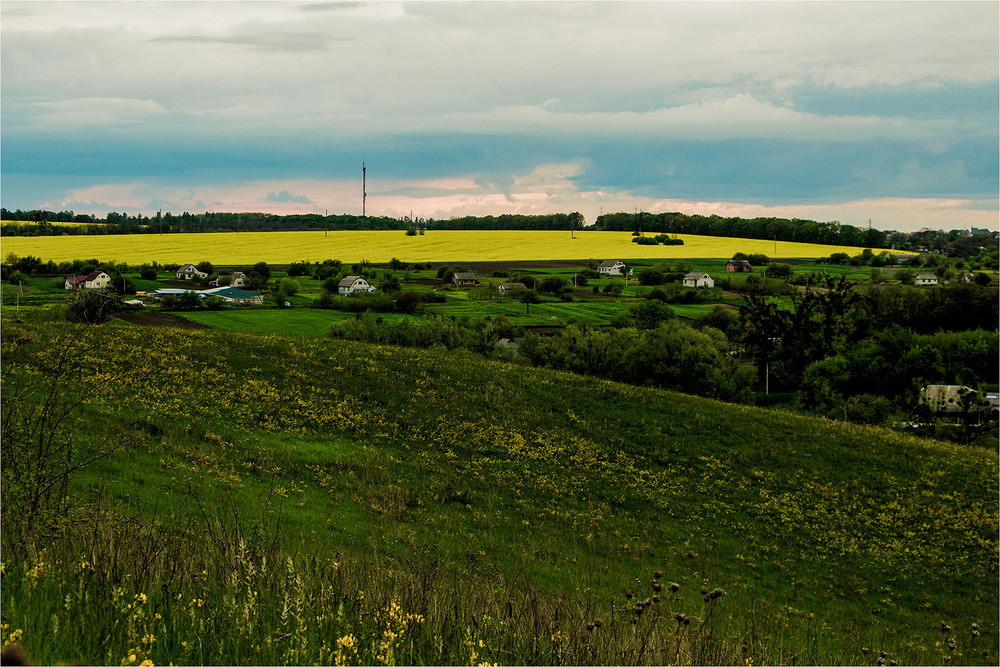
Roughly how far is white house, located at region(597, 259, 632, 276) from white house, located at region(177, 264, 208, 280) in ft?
208

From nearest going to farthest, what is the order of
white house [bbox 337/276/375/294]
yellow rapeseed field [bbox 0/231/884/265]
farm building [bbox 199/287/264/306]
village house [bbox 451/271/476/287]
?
farm building [bbox 199/287/264/306] < white house [bbox 337/276/375/294] < village house [bbox 451/271/476/287] < yellow rapeseed field [bbox 0/231/884/265]

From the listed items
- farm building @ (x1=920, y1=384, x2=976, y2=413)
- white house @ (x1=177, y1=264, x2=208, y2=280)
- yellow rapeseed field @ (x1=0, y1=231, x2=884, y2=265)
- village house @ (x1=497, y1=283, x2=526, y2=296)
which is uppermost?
yellow rapeseed field @ (x1=0, y1=231, x2=884, y2=265)

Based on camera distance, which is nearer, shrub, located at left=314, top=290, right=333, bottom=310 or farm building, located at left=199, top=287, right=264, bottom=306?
shrub, located at left=314, top=290, right=333, bottom=310

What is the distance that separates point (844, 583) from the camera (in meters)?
17.5

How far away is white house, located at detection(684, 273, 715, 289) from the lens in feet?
351

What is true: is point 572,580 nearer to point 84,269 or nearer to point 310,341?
point 310,341

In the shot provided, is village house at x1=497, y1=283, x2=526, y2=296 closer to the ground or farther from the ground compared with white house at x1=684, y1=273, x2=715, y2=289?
closer to the ground

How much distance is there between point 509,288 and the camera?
9875cm

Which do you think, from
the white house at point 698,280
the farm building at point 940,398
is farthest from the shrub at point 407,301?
the farm building at point 940,398

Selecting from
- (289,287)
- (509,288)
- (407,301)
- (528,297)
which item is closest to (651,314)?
(528,297)

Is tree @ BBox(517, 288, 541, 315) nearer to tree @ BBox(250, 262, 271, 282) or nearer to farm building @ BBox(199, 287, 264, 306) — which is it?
farm building @ BBox(199, 287, 264, 306)

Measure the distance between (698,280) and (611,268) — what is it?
17860mm

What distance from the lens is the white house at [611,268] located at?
120 m

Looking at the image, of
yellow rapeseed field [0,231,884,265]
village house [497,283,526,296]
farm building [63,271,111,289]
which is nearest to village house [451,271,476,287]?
village house [497,283,526,296]
